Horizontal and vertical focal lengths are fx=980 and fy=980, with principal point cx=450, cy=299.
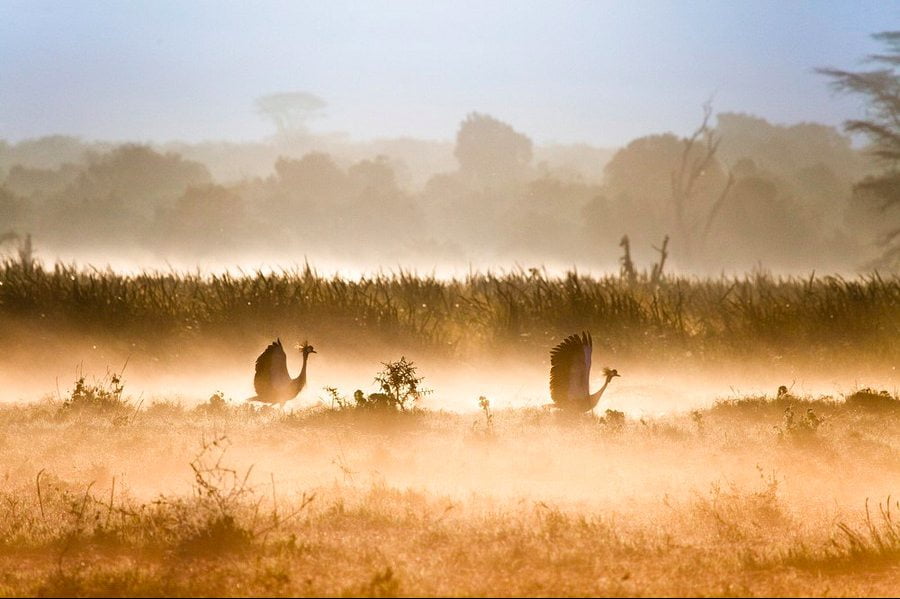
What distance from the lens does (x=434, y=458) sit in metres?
9.91

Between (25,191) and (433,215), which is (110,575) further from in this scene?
(25,191)

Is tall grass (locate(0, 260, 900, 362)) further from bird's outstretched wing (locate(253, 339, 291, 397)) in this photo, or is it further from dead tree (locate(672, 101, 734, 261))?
dead tree (locate(672, 101, 734, 261))

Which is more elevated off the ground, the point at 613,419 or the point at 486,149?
the point at 486,149

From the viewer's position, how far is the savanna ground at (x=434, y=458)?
6.45 meters

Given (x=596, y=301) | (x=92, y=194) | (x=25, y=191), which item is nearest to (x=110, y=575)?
(x=596, y=301)

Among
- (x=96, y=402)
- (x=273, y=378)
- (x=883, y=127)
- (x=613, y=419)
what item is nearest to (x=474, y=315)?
(x=273, y=378)

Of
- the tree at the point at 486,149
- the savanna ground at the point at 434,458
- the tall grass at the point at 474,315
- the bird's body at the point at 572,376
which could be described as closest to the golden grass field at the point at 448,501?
the savanna ground at the point at 434,458

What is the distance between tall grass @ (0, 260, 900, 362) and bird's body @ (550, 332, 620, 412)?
5.29 meters

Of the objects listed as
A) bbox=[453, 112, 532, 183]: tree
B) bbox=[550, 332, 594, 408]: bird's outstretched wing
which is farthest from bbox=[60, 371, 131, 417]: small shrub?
bbox=[453, 112, 532, 183]: tree

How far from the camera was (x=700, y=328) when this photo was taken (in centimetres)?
1820

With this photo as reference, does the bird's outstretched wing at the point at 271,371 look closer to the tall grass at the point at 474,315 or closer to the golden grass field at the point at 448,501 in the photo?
the golden grass field at the point at 448,501

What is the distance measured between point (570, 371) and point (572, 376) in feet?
0.20

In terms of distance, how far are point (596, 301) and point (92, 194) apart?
9034 centimetres

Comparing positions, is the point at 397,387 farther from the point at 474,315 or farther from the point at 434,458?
the point at 474,315
